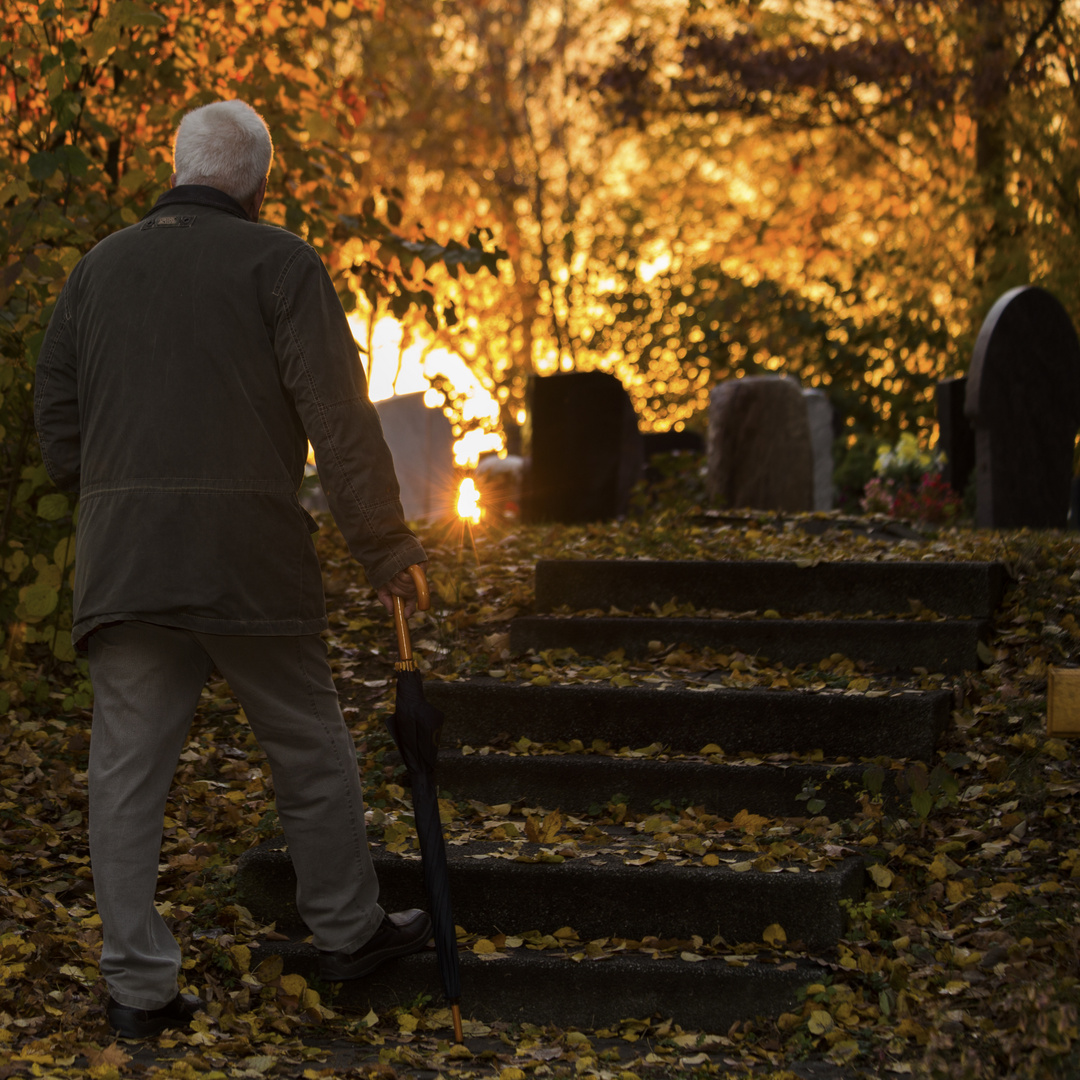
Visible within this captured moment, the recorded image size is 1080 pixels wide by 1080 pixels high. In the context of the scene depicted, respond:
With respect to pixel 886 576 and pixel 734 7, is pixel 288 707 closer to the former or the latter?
pixel 886 576

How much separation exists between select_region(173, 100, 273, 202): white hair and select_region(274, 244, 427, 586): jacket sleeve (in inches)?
11.0

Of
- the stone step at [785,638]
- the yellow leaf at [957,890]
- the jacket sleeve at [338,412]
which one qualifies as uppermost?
the jacket sleeve at [338,412]

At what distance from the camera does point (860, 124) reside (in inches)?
720

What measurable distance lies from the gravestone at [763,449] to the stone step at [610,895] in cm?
683

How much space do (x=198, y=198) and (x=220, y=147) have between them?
0.14 m

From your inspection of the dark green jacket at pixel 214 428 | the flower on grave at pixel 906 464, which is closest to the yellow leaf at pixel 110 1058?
the dark green jacket at pixel 214 428

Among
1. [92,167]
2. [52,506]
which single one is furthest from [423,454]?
[52,506]

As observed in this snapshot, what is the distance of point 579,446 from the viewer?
9125mm

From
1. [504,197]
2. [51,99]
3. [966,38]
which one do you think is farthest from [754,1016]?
[504,197]

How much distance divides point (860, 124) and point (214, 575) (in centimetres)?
1747

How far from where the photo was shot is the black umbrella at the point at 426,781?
120 inches

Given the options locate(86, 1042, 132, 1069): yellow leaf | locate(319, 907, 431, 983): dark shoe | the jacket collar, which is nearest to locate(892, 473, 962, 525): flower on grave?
locate(319, 907, 431, 983): dark shoe

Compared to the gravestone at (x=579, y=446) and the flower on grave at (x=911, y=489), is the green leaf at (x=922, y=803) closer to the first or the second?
the gravestone at (x=579, y=446)

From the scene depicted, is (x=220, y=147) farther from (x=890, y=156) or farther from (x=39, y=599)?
(x=890, y=156)
